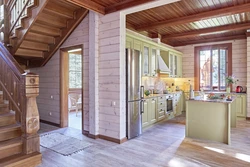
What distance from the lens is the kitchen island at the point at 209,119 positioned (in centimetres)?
378

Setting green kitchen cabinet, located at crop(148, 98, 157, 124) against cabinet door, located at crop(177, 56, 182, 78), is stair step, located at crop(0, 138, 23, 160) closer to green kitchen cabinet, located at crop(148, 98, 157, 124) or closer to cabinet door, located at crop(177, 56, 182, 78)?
green kitchen cabinet, located at crop(148, 98, 157, 124)

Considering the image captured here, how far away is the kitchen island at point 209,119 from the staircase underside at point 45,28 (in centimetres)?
349

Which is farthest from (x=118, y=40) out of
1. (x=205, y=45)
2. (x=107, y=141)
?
(x=205, y=45)

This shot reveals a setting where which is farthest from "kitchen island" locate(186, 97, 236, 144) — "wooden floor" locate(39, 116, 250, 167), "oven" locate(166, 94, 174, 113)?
"oven" locate(166, 94, 174, 113)

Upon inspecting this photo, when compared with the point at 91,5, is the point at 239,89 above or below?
below

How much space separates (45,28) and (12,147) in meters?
2.82

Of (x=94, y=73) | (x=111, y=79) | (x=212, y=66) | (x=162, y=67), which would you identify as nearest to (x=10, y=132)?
(x=94, y=73)

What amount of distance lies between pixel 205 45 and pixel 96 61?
5.35 m

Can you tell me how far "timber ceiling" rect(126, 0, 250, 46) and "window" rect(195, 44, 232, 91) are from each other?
51 cm

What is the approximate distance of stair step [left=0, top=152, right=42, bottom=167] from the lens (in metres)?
2.57

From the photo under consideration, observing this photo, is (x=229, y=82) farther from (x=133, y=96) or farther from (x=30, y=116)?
(x=30, y=116)

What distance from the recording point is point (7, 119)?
3.21m

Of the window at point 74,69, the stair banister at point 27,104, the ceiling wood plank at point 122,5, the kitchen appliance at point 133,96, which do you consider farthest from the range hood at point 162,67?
the stair banister at point 27,104

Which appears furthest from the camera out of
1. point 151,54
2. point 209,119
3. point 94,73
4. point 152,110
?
point 151,54
